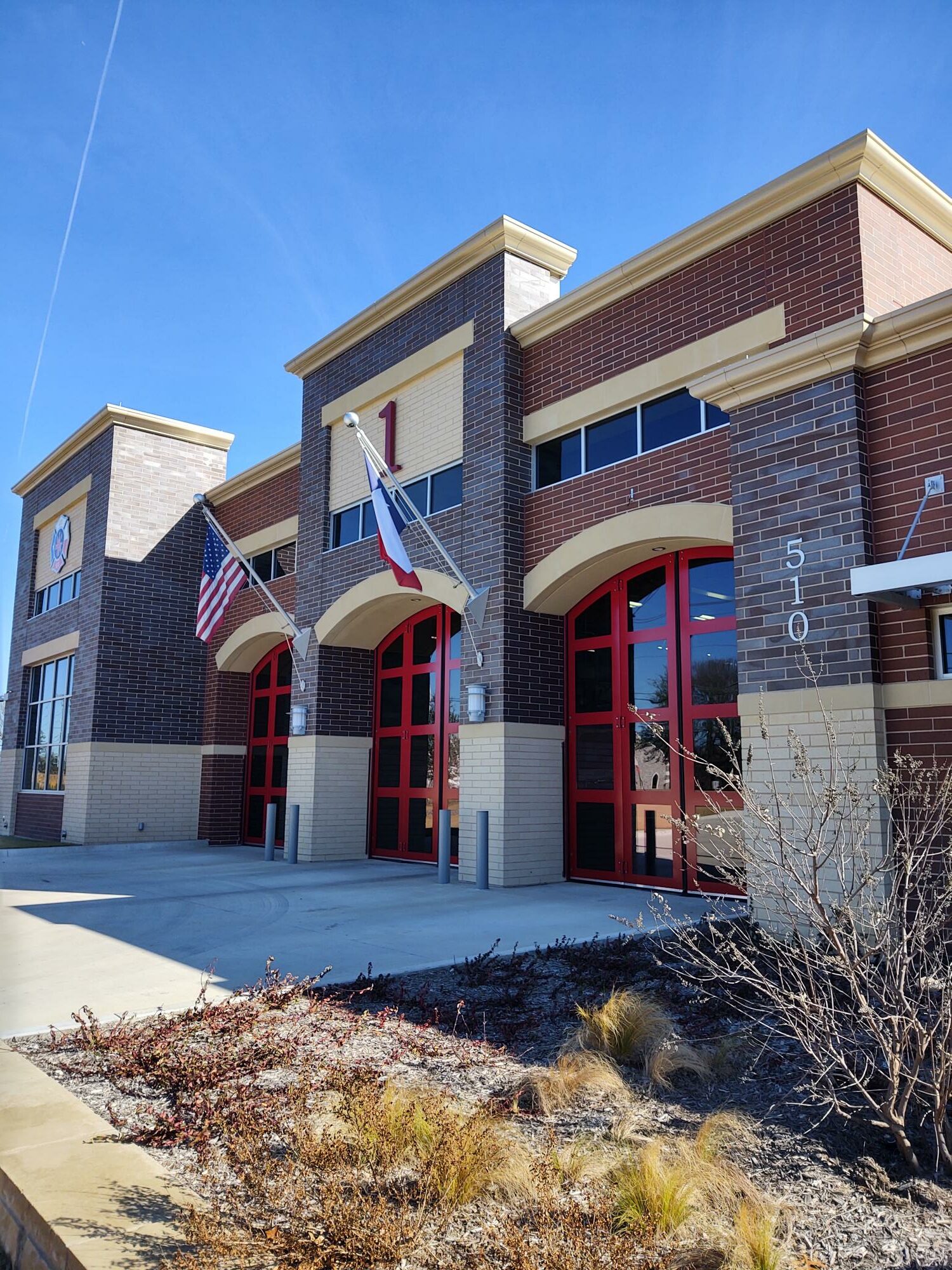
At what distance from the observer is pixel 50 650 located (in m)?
25.6

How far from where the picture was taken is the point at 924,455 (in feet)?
29.9

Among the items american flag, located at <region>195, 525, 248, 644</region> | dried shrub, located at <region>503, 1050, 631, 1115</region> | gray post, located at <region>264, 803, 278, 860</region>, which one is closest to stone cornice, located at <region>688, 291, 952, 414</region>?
dried shrub, located at <region>503, 1050, 631, 1115</region>

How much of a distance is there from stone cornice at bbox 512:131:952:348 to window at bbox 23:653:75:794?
676 inches

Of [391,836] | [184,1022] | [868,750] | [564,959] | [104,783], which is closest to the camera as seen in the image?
[184,1022]

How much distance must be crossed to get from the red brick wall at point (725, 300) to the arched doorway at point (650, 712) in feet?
9.57

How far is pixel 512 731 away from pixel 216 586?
7.51 metres

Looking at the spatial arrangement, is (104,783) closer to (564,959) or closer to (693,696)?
(693,696)

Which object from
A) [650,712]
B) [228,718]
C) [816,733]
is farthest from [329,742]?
[816,733]

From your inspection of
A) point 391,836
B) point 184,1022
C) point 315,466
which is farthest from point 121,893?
point 315,466

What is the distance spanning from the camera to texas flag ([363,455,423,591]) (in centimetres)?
1420

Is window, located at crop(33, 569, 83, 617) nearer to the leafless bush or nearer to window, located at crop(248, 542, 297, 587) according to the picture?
window, located at crop(248, 542, 297, 587)

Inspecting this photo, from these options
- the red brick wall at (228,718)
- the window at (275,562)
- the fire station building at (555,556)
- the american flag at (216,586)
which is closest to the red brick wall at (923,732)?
the fire station building at (555,556)

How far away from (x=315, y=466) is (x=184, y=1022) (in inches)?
574

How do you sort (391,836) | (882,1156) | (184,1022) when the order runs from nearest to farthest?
(882,1156)
(184,1022)
(391,836)
